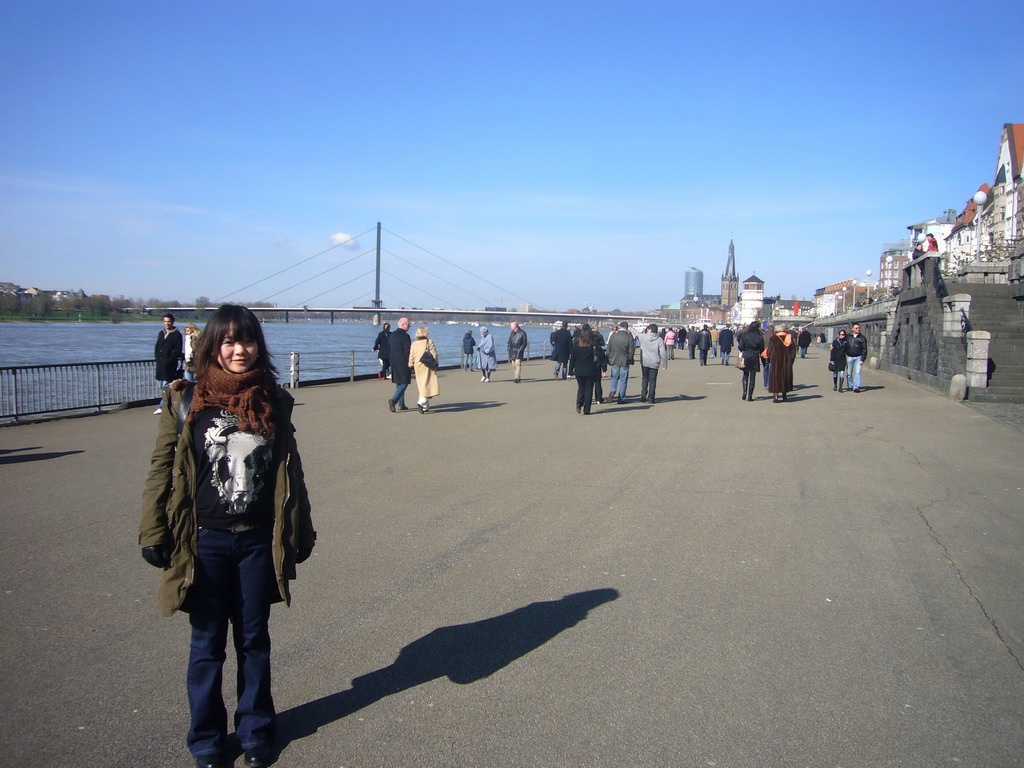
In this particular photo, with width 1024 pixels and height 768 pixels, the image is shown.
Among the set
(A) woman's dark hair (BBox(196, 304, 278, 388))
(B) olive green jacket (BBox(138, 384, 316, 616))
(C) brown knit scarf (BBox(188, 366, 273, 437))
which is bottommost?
(B) olive green jacket (BBox(138, 384, 316, 616))

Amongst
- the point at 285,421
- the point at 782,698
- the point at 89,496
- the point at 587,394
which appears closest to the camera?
the point at 285,421

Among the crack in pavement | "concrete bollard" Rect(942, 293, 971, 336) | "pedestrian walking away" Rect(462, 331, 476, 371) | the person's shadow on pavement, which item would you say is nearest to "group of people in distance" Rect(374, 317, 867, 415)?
"concrete bollard" Rect(942, 293, 971, 336)

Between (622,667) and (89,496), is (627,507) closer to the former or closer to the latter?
(622,667)

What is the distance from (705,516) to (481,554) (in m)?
2.25

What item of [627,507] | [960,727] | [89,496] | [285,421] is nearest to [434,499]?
[627,507]

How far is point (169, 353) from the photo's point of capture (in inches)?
549

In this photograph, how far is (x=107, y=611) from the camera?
4.75m

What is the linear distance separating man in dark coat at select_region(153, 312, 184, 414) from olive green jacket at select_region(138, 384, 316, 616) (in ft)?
37.5

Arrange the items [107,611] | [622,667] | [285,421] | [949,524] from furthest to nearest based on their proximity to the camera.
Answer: [949,524]
[107,611]
[622,667]
[285,421]

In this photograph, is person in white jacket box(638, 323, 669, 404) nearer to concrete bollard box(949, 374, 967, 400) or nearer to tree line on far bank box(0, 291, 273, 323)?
concrete bollard box(949, 374, 967, 400)

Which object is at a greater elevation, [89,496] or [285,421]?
[285,421]

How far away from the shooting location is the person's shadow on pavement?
11.8 ft

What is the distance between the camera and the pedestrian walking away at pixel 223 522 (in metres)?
3.19

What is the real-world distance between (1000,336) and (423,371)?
44.6 ft
